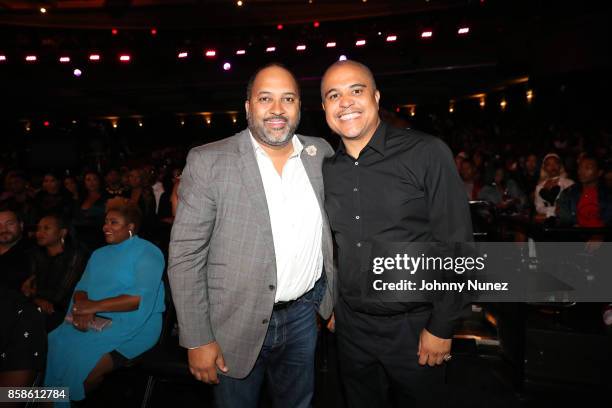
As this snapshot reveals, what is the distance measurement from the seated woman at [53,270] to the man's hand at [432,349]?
2.99 metres

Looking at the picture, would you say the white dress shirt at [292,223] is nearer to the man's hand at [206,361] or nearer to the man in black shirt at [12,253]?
the man's hand at [206,361]

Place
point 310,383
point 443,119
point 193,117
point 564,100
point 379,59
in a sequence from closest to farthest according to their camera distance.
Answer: point 310,383
point 564,100
point 379,59
point 443,119
point 193,117

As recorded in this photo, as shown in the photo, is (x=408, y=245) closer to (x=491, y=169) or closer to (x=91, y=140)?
(x=491, y=169)

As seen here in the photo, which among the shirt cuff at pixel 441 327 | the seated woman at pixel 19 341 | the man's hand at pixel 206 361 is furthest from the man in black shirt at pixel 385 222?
the seated woman at pixel 19 341

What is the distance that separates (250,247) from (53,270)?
266 centimetres

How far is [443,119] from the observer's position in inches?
624

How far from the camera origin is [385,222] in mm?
1743

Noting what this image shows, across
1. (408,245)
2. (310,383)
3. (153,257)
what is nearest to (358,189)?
(408,245)

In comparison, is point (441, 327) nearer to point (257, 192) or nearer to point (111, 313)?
point (257, 192)

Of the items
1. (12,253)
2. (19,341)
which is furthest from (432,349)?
(12,253)

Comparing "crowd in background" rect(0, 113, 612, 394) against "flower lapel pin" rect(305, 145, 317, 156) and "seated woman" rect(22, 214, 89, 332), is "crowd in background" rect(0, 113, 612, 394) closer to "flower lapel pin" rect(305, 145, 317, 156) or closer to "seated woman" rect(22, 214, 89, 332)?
"seated woman" rect(22, 214, 89, 332)

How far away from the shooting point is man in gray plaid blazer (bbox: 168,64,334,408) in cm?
162

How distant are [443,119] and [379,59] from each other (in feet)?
15.0

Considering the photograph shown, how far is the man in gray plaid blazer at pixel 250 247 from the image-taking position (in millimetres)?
1620
